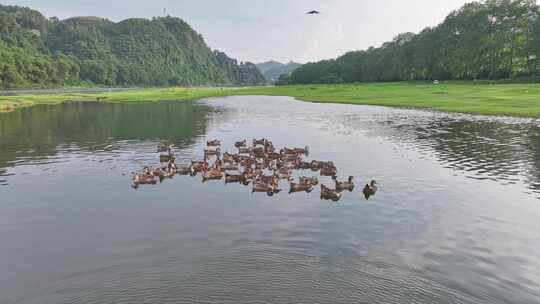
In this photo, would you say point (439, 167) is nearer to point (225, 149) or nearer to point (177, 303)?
point (225, 149)

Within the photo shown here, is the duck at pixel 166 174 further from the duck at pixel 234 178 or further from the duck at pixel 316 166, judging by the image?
the duck at pixel 316 166

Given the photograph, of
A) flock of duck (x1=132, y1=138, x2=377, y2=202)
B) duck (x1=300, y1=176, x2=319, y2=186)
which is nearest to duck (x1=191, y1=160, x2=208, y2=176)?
flock of duck (x1=132, y1=138, x2=377, y2=202)

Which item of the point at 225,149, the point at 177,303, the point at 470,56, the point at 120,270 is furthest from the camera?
the point at 470,56

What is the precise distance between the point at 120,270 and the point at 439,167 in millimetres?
18983

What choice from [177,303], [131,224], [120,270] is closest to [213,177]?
[131,224]

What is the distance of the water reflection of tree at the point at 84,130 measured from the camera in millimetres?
34469

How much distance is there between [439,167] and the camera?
25.5 meters

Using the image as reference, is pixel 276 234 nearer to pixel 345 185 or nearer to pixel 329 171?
pixel 345 185

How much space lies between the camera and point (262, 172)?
2378 centimetres

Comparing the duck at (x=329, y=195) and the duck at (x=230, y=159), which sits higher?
the duck at (x=230, y=159)

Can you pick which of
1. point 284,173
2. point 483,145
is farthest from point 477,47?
point 284,173

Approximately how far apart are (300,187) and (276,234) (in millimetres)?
5959

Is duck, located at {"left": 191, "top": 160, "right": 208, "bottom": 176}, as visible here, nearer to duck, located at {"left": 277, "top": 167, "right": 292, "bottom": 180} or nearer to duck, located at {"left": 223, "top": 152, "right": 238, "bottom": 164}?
duck, located at {"left": 223, "top": 152, "right": 238, "bottom": 164}

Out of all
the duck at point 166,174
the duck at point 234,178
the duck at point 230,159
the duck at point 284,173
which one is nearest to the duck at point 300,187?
the duck at point 284,173
